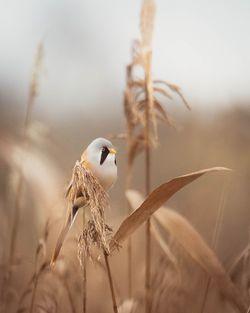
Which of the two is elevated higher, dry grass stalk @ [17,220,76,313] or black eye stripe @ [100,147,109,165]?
black eye stripe @ [100,147,109,165]

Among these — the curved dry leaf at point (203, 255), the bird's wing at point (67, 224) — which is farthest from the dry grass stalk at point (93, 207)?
the curved dry leaf at point (203, 255)

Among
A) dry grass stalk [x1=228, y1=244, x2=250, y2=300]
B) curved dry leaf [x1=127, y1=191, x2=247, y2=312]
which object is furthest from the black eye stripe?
dry grass stalk [x1=228, y1=244, x2=250, y2=300]

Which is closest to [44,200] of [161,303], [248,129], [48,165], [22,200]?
[48,165]

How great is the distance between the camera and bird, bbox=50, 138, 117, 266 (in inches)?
28.7

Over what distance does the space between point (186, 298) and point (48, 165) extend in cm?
45

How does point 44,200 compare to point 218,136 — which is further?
point 218,136

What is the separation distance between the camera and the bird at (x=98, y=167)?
2.39ft

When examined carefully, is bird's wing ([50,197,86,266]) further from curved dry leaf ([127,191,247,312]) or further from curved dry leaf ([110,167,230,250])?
curved dry leaf ([127,191,247,312])

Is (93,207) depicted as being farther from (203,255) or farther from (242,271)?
(242,271)

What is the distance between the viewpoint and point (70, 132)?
2225mm

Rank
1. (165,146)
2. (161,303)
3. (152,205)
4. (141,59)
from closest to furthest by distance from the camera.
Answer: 1. (152,205)
2. (141,59)
3. (161,303)
4. (165,146)

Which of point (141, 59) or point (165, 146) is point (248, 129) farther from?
point (165, 146)

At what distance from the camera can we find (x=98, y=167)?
737mm

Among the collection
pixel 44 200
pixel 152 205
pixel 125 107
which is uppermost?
pixel 125 107
